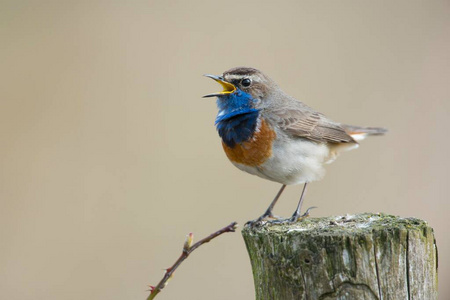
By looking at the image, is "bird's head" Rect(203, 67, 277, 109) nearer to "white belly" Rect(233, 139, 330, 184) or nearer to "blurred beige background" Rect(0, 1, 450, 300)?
"white belly" Rect(233, 139, 330, 184)

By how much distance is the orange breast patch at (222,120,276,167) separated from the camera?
6.00 metres

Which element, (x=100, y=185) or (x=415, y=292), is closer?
(x=415, y=292)

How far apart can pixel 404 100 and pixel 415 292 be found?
758cm

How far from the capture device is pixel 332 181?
33.0 feet

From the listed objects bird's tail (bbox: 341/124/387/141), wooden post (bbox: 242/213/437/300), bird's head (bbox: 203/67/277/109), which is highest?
bird's head (bbox: 203/67/277/109)

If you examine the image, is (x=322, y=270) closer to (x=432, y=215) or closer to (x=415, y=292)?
(x=415, y=292)

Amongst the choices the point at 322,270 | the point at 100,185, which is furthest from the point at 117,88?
the point at 322,270

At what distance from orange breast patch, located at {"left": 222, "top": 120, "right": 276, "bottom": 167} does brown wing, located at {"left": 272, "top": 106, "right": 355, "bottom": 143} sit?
7.4 inches

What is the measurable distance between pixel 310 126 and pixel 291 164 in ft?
2.13

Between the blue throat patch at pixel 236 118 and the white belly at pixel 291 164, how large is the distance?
0.91 ft

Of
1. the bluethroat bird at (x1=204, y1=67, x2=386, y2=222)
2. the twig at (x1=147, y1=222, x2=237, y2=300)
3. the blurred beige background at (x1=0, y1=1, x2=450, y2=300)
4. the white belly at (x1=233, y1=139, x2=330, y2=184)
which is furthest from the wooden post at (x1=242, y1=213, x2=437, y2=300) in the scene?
the blurred beige background at (x1=0, y1=1, x2=450, y2=300)

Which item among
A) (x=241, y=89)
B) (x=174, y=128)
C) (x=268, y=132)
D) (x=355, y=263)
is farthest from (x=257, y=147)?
(x=174, y=128)

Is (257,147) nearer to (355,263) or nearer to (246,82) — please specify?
(246,82)

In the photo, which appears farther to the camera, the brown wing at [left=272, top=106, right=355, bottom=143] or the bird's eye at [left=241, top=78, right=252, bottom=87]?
the bird's eye at [left=241, top=78, right=252, bottom=87]
